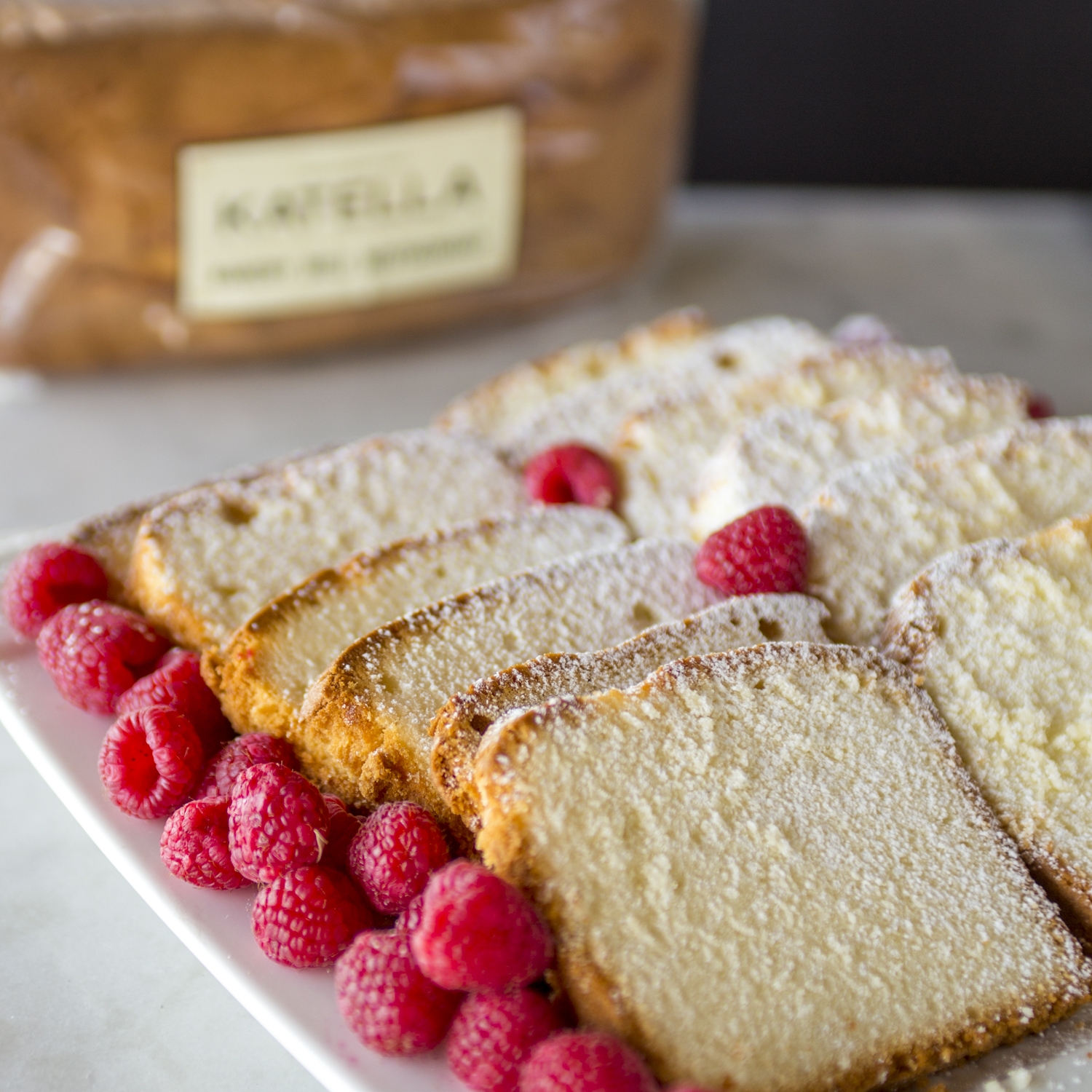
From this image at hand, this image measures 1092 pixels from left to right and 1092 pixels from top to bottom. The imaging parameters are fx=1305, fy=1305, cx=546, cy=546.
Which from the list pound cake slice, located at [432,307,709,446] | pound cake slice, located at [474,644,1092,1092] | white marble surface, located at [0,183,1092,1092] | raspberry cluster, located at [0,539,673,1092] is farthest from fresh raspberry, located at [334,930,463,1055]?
pound cake slice, located at [432,307,709,446]

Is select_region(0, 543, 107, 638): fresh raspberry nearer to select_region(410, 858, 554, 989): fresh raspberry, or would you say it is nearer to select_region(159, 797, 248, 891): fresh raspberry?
select_region(159, 797, 248, 891): fresh raspberry

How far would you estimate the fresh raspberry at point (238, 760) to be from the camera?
1.34 m

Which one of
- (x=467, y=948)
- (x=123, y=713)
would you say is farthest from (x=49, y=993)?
(x=467, y=948)

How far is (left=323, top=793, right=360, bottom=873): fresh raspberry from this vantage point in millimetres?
1254

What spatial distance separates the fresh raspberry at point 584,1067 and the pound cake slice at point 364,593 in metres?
0.51

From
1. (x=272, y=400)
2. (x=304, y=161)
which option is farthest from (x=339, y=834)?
(x=272, y=400)

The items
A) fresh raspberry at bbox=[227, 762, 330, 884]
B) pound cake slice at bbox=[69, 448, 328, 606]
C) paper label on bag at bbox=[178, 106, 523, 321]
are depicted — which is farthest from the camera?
paper label on bag at bbox=[178, 106, 523, 321]

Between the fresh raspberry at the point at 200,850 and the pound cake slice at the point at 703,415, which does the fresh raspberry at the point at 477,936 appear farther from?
the pound cake slice at the point at 703,415

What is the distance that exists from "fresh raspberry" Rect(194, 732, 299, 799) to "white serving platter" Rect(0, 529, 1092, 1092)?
0.07 meters

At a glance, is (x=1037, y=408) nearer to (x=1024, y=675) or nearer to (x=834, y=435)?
(x=834, y=435)

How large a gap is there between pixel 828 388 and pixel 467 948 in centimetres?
124

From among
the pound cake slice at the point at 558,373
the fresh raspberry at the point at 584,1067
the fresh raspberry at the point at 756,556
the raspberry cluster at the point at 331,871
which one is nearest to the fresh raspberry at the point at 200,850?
the raspberry cluster at the point at 331,871

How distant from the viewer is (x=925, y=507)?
1.64 meters

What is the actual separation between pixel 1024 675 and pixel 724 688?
37 centimetres
